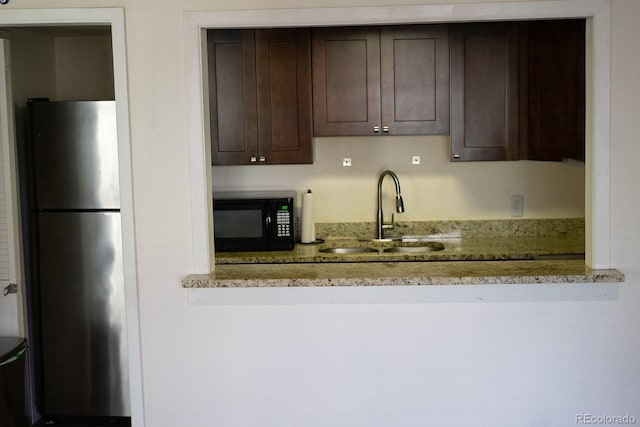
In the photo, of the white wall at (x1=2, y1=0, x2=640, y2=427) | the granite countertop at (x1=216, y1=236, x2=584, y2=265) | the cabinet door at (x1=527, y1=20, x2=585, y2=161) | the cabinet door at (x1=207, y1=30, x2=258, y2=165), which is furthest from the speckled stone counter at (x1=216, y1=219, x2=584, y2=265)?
the white wall at (x1=2, y1=0, x2=640, y2=427)

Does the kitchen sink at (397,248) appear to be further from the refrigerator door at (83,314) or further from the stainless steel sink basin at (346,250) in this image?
the refrigerator door at (83,314)

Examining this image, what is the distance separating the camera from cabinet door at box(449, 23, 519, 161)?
429 cm

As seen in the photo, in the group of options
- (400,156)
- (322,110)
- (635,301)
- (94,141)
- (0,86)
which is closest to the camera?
(635,301)

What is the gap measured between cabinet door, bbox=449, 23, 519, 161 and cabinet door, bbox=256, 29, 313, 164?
2.85ft

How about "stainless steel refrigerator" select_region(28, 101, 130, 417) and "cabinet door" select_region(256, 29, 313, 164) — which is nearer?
"stainless steel refrigerator" select_region(28, 101, 130, 417)

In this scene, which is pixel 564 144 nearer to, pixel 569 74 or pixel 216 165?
pixel 569 74

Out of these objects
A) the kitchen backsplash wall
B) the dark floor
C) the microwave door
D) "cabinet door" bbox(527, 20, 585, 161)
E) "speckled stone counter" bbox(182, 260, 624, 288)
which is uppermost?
"cabinet door" bbox(527, 20, 585, 161)

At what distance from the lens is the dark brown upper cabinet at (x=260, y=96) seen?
436 cm

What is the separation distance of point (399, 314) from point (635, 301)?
0.93 meters

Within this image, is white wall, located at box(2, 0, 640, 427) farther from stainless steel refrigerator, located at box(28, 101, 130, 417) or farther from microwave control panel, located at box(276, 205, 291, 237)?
microwave control panel, located at box(276, 205, 291, 237)

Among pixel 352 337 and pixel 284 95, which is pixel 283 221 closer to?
pixel 284 95

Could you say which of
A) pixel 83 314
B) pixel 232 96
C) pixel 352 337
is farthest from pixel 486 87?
pixel 83 314

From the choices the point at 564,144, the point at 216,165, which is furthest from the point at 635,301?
the point at 216,165

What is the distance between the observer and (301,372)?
9.80ft
